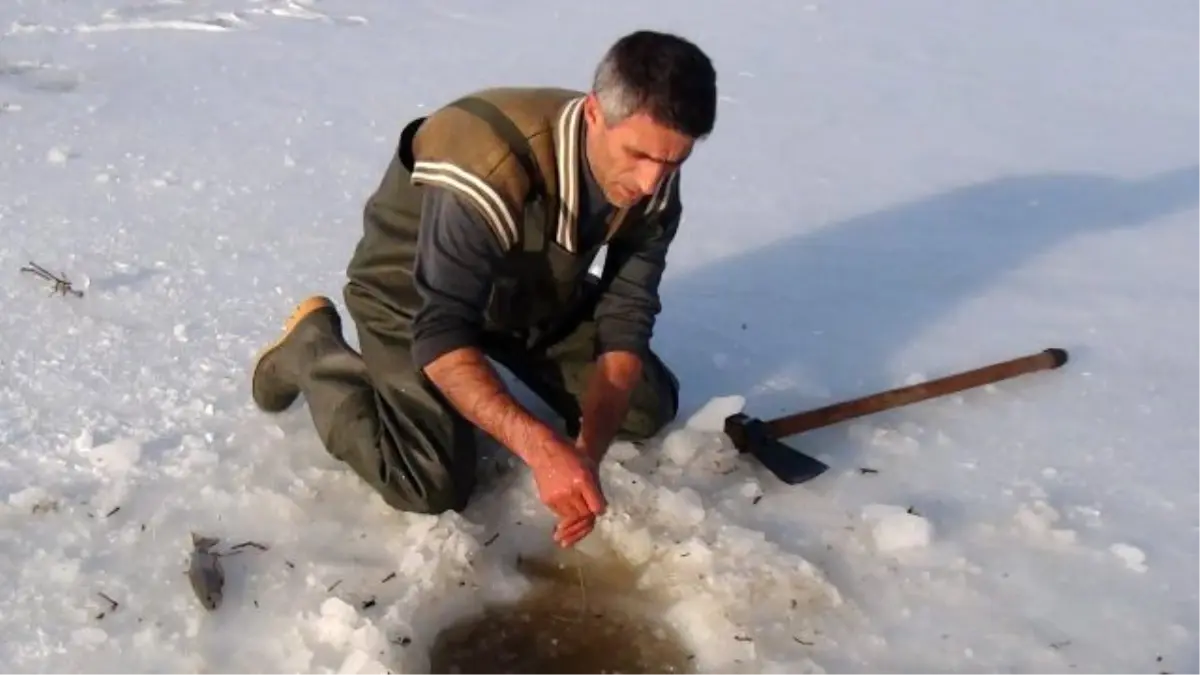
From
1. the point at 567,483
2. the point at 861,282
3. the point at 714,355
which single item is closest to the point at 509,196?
the point at 567,483

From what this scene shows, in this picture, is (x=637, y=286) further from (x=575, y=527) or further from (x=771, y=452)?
(x=575, y=527)

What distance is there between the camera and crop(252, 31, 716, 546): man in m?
2.42

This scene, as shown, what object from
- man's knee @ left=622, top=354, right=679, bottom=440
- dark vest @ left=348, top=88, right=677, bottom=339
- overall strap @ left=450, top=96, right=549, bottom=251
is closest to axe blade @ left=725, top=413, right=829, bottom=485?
man's knee @ left=622, top=354, right=679, bottom=440

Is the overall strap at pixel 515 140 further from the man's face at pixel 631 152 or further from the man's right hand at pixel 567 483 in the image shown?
the man's right hand at pixel 567 483

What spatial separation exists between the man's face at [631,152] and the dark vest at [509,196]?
0.33 ft

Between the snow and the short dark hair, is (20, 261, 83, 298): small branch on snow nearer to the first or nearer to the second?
the snow

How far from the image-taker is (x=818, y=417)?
125 inches

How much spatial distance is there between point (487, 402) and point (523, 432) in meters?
0.10

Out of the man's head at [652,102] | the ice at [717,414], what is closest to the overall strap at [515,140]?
the man's head at [652,102]

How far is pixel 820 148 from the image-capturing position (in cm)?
503

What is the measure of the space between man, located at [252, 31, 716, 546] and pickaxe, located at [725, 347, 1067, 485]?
21cm

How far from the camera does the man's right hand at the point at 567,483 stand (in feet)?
8.12

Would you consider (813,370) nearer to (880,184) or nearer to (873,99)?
(880,184)

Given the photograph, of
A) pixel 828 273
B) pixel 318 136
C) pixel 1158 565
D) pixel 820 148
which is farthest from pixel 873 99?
pixel 1158 565
